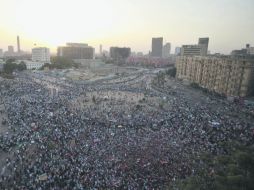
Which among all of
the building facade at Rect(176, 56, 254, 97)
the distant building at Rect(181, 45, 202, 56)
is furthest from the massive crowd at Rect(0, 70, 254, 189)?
the distant building at Rect(181, 45, 202, 56)

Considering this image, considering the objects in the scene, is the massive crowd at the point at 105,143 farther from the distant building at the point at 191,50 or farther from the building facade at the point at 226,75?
the distant building at the point at 191,50

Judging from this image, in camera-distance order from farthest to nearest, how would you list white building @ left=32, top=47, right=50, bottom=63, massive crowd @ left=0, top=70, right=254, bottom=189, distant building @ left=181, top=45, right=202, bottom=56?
white building @ left=32, top=47, right=50, bottom=63, distant building @ left=181, top=45, right=202, bottom=56, massive crowd @ left=0, top=70, right=254, bottom=189

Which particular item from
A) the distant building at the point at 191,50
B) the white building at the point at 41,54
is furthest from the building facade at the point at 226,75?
the white building at the point at 41,54

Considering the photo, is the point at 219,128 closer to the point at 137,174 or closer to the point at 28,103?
the point at 137,174

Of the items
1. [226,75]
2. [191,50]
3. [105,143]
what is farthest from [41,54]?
[105,143]

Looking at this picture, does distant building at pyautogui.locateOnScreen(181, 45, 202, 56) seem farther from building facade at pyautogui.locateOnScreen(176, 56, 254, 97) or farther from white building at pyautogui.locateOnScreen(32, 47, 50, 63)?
white building at pyautogui.locateOnScreen(32, 47, 50, 63)

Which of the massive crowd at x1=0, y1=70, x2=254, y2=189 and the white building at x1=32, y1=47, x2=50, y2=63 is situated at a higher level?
the white building at x1=32, y1=47, x2=50, y2=63

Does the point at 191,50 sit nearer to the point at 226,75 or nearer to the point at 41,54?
the point at 226,75
